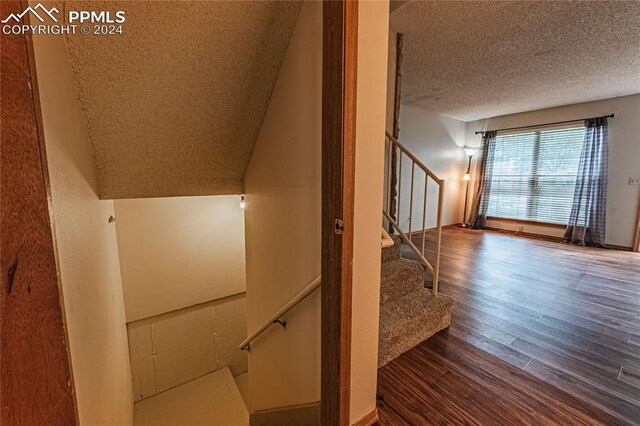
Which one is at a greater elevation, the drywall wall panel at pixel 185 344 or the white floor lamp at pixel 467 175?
the white floor lamp at pixel 467 175

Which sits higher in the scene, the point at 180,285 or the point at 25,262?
the point at 25,262

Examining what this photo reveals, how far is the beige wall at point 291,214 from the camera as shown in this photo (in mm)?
1203

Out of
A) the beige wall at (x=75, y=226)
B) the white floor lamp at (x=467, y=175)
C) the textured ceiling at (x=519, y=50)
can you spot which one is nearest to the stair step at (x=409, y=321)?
the beige wall at (x=75, y=226)

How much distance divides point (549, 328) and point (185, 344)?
3.93 meters

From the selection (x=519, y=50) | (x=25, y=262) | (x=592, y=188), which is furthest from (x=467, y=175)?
(x=25, y=262)

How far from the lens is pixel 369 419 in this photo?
1.27m

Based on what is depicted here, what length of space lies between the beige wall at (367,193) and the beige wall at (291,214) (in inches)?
8.3

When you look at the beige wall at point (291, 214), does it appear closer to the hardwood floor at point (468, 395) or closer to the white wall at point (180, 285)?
the hardwood floor at point (468, 395)

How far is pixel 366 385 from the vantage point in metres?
1.23

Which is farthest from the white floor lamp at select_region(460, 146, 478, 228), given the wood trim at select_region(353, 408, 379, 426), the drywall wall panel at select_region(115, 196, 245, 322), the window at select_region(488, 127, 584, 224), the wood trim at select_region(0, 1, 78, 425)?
the wood trim at select_region(0, 1, 78, 425)

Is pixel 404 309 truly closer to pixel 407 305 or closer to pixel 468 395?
pixel 407 305

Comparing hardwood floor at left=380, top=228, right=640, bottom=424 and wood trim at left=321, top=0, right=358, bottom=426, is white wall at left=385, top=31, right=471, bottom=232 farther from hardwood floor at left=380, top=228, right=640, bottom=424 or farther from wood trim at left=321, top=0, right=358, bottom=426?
wood trim at left=321, top=0, right=358, bottom=426

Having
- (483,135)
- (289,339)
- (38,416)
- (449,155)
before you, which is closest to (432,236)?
(449,155)

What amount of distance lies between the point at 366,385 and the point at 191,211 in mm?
2725
